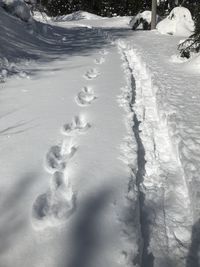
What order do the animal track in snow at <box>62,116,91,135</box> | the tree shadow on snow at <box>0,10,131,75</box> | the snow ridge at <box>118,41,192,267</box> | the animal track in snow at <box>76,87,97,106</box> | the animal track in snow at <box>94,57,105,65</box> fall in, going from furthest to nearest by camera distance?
the animal track in snow at <box>94,57,105,65</box> → the tree shadow on snow at <box>0,10,131,75</box> → the animal track in snow at <box>76,87,97,106</box> → the animal track in snow at <box>62,116,91,135</box> → the snow ridge at <box>118,41,192,267</box>

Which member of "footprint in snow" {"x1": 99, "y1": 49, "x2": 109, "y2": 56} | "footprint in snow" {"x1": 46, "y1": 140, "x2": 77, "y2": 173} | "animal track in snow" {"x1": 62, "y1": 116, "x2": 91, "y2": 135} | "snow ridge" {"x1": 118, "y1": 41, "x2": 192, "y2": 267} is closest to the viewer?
"snow ridge" {"x1": 118, "y1": 41, "x2": 192, "y2": 267}

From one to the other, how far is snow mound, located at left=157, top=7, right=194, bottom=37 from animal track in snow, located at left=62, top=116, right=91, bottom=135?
10.1 m

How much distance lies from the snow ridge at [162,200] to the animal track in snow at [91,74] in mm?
1884

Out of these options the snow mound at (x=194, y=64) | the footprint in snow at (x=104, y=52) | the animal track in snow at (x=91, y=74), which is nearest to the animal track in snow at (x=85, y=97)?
the animal track in snow at (x=91, y=74)

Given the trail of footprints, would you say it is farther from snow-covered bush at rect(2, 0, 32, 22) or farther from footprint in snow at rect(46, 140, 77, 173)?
snow-covered bush at rect(2, 0, 32, 22)

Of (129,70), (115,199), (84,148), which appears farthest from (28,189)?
(129,70)

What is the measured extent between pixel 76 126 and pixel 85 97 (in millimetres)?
1068

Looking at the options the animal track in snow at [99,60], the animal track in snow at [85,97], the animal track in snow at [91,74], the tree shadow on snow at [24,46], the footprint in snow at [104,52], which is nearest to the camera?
the animal track in snow at [85,97]

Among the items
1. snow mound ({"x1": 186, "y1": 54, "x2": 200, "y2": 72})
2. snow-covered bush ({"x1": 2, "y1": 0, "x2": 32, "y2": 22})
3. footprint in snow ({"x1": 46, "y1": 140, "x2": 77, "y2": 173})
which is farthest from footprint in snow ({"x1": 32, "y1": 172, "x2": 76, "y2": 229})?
snow-covered bush ({"x1": 2, "y1": 0, "x2": 32, "y2": 22})

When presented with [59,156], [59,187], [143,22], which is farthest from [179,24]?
[59,187]

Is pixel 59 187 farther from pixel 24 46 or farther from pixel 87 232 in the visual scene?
pixel 24 46

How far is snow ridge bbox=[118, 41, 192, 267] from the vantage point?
2.12 metres

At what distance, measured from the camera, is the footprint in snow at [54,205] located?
214 cm

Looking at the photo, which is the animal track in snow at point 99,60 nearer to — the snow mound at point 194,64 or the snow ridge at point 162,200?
the snow mound at point 194,64
